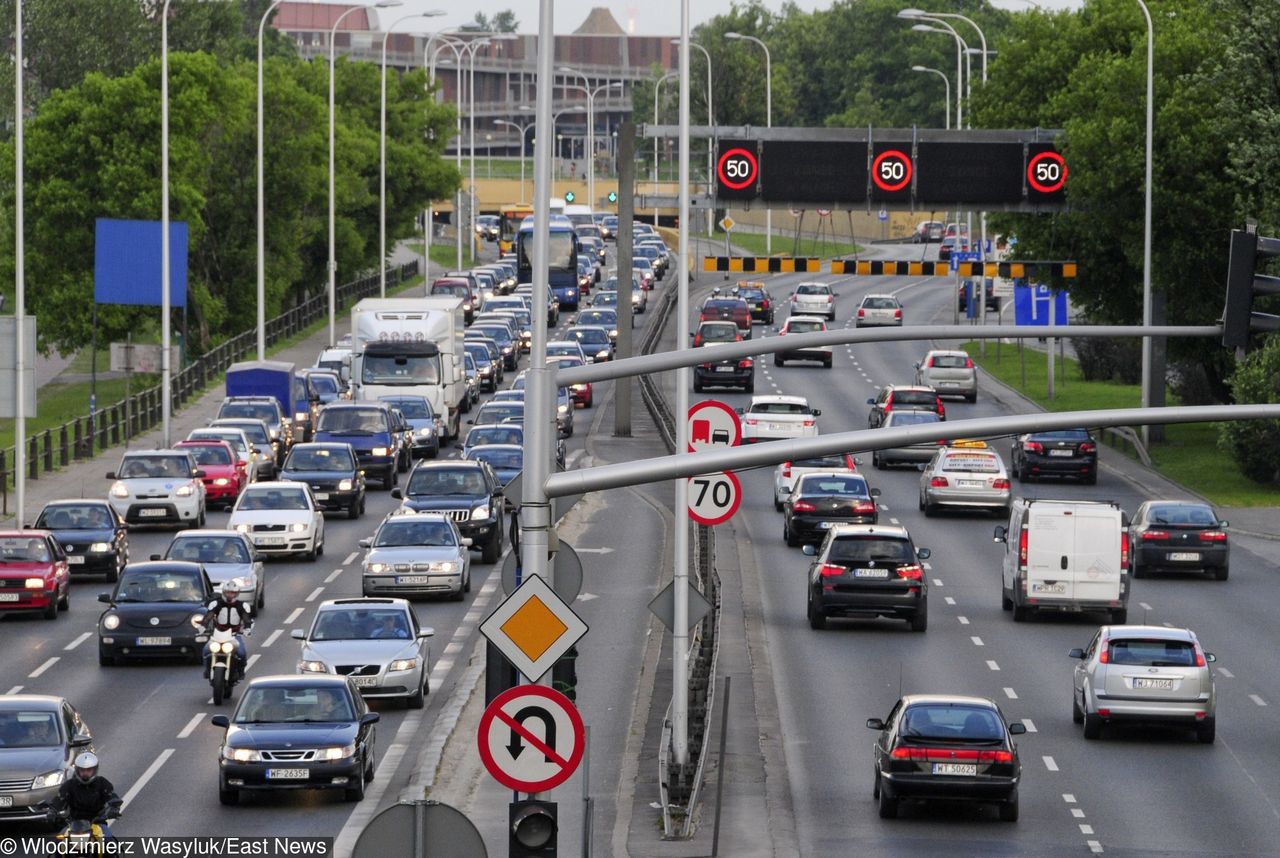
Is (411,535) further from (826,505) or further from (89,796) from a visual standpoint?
(89,796)

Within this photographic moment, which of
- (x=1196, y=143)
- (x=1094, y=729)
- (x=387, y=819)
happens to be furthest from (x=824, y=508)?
(x=387, y=819)

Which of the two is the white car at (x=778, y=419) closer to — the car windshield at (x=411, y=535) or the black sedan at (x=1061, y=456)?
the black sedan at (x=1061, y=456)

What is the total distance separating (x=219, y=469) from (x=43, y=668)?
17455 millimetres

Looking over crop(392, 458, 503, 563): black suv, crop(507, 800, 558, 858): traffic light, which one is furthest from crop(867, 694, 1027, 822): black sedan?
crop(392, 458, 503, 563): black suv

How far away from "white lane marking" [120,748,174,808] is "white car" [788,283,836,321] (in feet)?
230

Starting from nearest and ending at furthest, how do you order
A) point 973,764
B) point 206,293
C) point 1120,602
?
point 973,764 → point 1120,602 → point 206,293

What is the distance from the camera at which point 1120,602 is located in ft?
125

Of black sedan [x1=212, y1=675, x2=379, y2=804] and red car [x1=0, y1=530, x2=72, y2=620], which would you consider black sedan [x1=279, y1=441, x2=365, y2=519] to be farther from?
black sedan [x1=212, y1=675, x2=379, y2=804]

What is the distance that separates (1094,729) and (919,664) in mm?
5083

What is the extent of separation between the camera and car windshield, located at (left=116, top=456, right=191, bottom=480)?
4778cm

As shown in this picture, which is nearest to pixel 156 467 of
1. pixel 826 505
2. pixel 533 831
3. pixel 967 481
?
pixel 826 505

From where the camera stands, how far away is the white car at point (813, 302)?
97625mm

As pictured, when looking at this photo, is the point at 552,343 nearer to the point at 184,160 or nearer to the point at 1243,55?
the point at 184,160

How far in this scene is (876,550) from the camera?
37156mm
